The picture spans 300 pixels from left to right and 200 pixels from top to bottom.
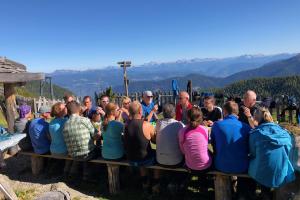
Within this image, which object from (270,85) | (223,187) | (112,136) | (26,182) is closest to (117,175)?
(112,136)

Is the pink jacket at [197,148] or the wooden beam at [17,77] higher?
the wooden beam at [17,77]

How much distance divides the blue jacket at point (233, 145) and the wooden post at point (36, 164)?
12.9 feet

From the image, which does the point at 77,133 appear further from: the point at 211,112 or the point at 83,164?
the point at 211,112

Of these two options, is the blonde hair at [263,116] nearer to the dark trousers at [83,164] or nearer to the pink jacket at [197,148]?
the pink jacket at [197,148]

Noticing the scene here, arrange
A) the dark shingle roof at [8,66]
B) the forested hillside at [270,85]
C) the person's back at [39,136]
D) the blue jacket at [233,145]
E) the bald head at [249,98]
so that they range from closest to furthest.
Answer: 1. the blue jacket at [233,145]
2. the bald head at [249,98]
3. the person's back at [39,136]
4. the dark shingle roof at [8,66]
5. the forested hillside at [270,85]

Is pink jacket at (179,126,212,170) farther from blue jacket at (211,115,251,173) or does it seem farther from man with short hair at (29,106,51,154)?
man with short hair at (29,106,51,154)

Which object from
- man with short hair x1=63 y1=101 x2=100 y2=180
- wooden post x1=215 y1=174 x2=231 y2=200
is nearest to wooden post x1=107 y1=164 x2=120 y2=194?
man with short hair x1=63 y1=101 x2=100 y2=180

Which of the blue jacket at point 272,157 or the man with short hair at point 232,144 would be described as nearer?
the blue jacket at point 272,157

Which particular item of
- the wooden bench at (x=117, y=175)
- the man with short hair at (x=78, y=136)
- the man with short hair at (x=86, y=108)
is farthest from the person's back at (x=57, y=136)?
the man with short hair at (x=86, y=108)

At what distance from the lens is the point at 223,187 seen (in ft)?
14.9

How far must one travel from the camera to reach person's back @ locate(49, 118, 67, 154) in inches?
236

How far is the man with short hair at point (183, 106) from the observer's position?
674 cm

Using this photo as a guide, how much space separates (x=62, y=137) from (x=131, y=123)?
1.64 m

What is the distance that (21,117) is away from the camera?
6.81 m
